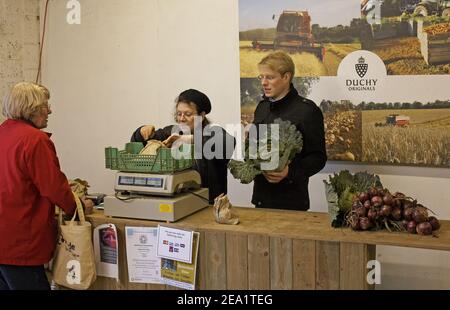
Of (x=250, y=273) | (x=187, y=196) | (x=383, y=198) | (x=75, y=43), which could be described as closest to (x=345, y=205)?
(x=383, y=198)

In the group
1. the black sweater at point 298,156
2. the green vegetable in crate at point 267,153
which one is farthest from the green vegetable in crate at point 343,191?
the black sweater at point 298,156

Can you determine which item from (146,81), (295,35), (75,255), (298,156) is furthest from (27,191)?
(295,35)

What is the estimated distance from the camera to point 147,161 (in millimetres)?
2465

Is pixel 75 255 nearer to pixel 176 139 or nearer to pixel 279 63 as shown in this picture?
pixel 176 139

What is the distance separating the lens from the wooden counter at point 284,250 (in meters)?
2.10

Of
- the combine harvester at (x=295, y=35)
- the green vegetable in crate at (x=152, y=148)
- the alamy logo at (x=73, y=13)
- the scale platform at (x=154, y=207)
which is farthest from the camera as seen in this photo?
the alamy logo at (x=73, y=13)

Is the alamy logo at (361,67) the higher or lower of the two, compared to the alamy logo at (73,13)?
lower

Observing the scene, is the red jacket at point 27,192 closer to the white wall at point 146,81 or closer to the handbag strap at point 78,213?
the handbag strap at point 78,213

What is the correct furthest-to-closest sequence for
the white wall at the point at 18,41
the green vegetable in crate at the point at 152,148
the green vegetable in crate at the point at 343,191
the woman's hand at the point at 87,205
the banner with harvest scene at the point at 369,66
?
the white wall at the point at 18,41, the banner with harvest scene at the point at 369,66, the woman's hand at the point at 87,205, the green vegetable in crate at the point at 152,148, the green vegetable in crate at the point at 343,191

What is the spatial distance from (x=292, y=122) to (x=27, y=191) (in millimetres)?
1425

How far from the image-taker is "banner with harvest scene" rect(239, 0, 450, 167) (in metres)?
3.23

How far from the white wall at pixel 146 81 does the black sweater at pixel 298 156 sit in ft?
2.47

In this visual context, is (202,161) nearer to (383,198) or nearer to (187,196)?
(187,196)
